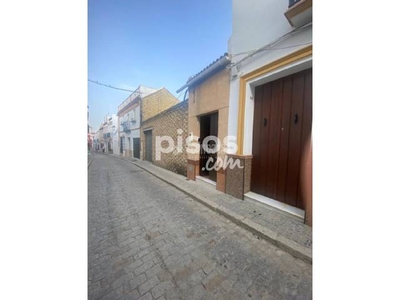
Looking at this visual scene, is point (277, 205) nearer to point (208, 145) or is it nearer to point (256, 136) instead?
point (256, 136)

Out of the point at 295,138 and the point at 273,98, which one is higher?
the point at 273,98

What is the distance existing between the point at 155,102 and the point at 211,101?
10.8 m

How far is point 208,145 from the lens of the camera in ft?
17.6

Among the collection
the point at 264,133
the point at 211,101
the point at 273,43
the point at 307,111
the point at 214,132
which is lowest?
the point at 264,133

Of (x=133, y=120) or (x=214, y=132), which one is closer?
(x=214, y=132)

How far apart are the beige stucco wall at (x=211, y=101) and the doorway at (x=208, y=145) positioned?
22 centimetres

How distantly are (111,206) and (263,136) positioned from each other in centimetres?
409

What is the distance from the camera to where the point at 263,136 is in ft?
11.9

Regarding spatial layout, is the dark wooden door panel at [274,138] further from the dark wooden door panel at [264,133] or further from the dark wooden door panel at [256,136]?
the dark wooden door panel at [256,136]

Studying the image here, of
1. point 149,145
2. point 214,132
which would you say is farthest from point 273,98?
point 149,145

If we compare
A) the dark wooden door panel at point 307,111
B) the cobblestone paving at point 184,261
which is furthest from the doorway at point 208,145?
the dark wooden door panel at point 307,111

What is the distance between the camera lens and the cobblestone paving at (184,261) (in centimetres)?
157
